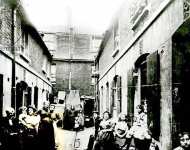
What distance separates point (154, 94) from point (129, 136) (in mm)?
954

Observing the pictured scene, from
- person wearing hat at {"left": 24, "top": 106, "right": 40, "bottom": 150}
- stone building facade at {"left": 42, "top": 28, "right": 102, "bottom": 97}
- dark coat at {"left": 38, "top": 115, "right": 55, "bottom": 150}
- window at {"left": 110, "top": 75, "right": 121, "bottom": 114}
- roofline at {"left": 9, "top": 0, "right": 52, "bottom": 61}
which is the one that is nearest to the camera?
person wearing hat at {"left": 24, "top": 106, "right": 40, "bottom": 150}

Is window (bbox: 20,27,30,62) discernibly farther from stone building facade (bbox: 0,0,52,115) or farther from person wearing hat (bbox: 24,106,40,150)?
person wearing hat (bbox: 24,106,40,150)

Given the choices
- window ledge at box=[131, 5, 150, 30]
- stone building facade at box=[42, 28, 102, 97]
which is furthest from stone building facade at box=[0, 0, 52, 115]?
stone building facade at box=[42, 28, 102, 97]

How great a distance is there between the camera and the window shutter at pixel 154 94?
458cm

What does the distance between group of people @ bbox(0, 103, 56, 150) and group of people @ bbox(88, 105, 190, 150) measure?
1.07 metres

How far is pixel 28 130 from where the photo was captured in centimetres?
692

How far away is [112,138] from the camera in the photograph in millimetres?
5871

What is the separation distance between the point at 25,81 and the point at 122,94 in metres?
2.55

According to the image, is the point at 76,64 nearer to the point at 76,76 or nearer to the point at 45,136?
the point at 76,76

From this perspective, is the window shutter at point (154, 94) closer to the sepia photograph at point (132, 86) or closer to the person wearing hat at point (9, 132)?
the sepia photograph at point (132, 86)

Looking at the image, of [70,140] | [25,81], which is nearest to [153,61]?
[70,140]

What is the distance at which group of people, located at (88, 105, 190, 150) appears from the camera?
175 inches

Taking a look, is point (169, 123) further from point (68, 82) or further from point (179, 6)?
point (68, 82)

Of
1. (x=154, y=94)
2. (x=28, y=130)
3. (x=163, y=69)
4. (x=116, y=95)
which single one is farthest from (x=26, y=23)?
(x=163, y=69)
